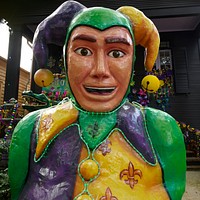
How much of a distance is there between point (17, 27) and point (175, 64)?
4.87 m

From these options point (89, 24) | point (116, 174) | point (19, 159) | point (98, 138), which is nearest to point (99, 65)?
point (89, 24)

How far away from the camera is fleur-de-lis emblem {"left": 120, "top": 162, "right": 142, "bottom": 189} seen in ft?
3.30

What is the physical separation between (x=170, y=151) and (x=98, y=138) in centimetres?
37

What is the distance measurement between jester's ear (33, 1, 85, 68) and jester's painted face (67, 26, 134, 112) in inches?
7.3

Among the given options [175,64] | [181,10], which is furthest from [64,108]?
[175,64]

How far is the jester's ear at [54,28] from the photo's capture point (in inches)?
49.6

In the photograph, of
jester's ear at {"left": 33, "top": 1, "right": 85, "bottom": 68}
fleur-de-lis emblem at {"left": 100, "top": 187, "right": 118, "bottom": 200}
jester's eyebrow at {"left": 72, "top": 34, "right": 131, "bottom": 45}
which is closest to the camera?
fleur-de-lis emblem at {"left": 100, "top": 187, "right": 118, "bottom": 200}

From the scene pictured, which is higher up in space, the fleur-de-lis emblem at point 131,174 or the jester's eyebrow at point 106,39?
the jester's eyebrow at point 106,39

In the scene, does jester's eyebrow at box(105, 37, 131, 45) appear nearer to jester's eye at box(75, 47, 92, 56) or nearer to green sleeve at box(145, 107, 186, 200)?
jester's eye at box(75, 47, 92, 56)

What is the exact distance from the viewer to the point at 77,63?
109 cm

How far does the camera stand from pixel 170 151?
→ 3.57 feet

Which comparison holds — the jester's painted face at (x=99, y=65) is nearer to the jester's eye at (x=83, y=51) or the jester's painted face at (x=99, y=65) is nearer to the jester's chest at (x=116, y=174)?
the jester's eye at (x=83, y=51)

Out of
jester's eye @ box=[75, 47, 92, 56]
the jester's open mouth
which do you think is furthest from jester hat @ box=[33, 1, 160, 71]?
the jester's open mouth

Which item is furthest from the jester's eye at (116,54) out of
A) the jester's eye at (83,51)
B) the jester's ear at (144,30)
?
the jester's ear at (144,30)
